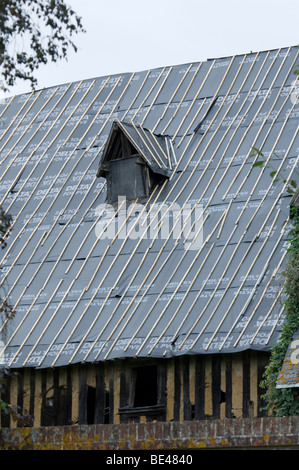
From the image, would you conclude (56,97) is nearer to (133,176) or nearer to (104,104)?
(104,104)

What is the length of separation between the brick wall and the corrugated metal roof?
5445mm

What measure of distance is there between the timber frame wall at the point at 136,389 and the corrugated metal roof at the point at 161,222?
21.9 inches

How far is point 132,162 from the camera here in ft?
86.7

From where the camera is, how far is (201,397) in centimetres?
2192

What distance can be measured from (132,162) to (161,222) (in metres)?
2.07

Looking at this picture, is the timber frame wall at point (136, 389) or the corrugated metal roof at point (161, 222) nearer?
the timber frame wall at point (136, 389)

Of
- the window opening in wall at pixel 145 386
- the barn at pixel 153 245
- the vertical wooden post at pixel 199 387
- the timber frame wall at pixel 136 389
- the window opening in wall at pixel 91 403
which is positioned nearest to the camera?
the timber frame wall at pixel 136 389

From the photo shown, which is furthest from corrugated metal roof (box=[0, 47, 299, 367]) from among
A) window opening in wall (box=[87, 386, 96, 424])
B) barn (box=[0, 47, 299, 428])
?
window opening in wall (box=[87, 386, 96, 424])

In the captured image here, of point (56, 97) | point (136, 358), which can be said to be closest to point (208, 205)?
point (136, 358)

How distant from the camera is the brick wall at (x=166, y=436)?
1351 centimetres

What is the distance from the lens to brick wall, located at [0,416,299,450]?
1351 centimetres

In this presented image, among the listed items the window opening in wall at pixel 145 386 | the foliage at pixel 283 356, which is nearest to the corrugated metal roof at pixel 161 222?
the foliage at pixel 283 356

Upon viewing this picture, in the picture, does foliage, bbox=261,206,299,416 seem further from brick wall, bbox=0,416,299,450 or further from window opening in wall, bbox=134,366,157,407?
brick wall, bbox=0,416,299,450

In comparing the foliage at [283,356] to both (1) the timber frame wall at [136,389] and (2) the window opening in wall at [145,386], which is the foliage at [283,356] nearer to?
(1) the timber frame wall at [136,389]
